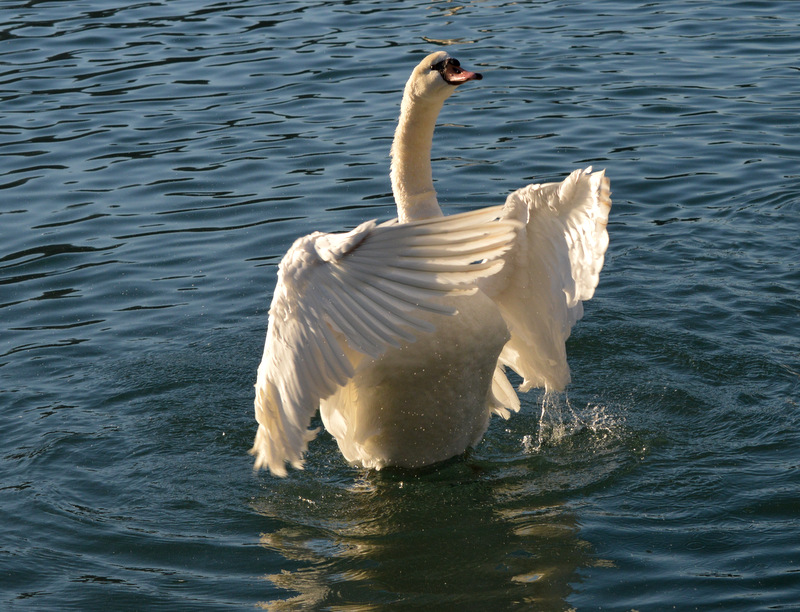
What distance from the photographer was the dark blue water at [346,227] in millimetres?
5512

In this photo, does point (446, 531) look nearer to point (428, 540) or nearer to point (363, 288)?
point (428, 540)

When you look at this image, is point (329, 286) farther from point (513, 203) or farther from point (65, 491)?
point (65, 491)

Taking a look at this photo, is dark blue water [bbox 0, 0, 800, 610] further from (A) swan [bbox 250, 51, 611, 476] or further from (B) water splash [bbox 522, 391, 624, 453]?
(A) swan [bbox 250, 51, 611, 476]

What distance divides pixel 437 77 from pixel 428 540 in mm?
2374

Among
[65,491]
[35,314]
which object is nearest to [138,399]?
[65,491]

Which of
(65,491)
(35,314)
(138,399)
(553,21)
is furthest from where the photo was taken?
(553,21)

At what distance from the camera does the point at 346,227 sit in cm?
965

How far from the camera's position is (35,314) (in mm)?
8688

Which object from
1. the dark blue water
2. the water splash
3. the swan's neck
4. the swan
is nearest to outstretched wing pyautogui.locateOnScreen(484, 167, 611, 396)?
the swan

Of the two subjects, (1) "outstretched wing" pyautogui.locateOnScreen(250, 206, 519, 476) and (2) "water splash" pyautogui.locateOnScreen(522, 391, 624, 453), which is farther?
(2) "water splash" pyautogui.locateOnScreen(522, 391, 624, 453)

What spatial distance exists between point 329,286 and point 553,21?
1075 centimetres

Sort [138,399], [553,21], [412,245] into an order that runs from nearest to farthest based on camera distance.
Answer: [412,245]
[138,399]
[553,21]

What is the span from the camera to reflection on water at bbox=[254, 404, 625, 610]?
523 cm

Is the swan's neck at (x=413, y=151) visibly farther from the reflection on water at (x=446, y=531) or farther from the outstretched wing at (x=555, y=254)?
the reflection on water at (x=446, y=531)
